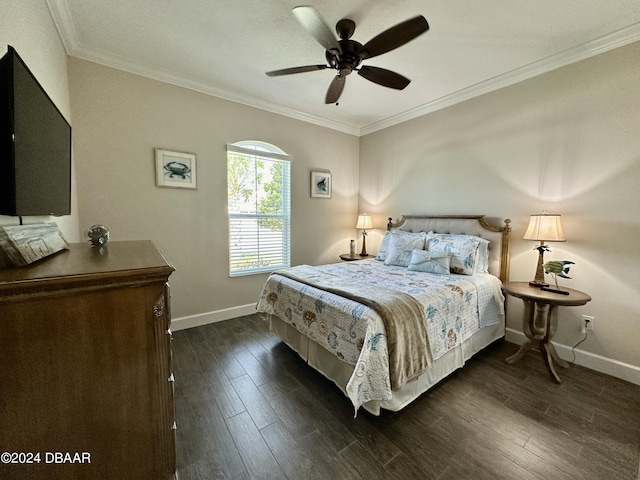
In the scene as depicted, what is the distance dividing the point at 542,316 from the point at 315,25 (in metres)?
2.94

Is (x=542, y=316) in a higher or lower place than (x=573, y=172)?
lower

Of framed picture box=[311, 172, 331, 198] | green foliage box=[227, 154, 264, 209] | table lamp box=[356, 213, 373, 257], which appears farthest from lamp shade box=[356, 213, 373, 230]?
green foliage box=[227, 154, 264, 209]

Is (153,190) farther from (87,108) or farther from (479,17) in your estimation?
(479,17)

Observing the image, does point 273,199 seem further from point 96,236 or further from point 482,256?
point 482,256

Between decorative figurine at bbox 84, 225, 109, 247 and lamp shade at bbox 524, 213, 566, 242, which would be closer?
decorative figurine at bbox 84, 225, 109, 247

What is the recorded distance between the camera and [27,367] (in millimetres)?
755

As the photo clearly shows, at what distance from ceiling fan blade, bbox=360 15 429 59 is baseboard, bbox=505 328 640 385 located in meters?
3.06

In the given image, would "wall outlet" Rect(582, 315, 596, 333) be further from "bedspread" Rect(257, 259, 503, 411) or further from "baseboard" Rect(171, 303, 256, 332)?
"baseboard" Rect(171, 303, 256, 332)

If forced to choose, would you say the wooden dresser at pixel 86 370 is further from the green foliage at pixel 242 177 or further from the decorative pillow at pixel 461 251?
the decorative pillow at pixel 461 251

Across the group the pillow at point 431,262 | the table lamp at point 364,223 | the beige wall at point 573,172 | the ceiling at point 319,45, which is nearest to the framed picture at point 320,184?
the table lamp at point 364,223

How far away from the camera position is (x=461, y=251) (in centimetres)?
275

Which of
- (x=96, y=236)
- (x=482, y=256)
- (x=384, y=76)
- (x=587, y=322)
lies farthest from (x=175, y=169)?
(x=587, y=322)

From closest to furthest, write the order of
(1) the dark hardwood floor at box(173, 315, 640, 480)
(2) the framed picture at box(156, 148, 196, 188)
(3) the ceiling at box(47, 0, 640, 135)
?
(1) the dark hardwood floor at box(173, 315, 640, 480), (3) the ceiling at box(47, 0, 640, 135), (2) the framed picture at box(156, 148, 196, 188)

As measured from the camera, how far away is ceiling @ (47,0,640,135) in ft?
6.20
